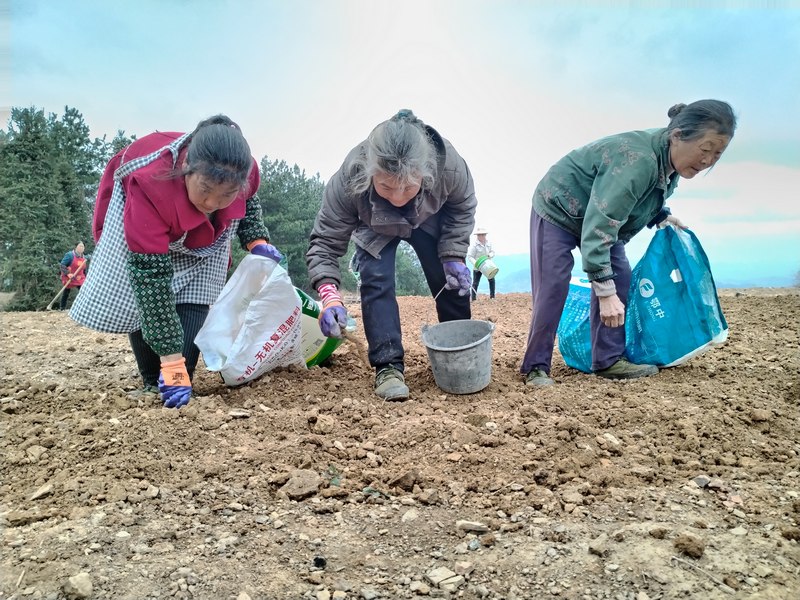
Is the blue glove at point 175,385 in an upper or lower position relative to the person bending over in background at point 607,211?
lower

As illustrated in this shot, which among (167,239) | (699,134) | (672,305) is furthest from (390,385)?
(699,134)

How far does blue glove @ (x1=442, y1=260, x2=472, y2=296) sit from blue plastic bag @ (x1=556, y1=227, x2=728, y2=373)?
A: 0.77 m

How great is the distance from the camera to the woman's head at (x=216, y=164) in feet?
6.52

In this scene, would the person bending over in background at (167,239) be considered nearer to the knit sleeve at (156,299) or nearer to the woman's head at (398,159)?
the knit sleeve at (156,299)

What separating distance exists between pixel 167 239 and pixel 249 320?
1.64 ft

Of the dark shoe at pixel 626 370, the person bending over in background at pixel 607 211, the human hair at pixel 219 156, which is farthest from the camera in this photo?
the dark shoe at pixel 626 370

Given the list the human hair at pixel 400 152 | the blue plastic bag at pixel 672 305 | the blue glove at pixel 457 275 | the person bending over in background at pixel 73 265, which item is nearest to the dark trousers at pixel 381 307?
the blue glove at pixel 457 275

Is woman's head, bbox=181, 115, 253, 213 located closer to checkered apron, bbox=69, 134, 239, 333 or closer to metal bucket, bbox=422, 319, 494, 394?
checkered apron, bbox=69, 134, 239, 333

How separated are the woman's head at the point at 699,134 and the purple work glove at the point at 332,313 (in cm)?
145

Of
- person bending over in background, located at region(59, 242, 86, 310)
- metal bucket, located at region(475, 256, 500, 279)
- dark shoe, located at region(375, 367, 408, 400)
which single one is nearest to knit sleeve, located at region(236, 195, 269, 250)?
dark shoe, located at region(375, 367, 408, 400)

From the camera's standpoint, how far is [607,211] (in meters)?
2.36

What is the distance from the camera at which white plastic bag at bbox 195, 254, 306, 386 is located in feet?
8.23

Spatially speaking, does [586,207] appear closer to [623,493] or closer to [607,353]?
→ [607,353]

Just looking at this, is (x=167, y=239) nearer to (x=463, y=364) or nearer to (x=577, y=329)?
(x=463, y=364)
